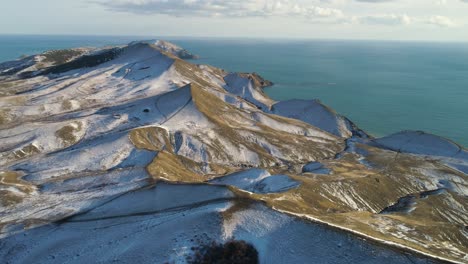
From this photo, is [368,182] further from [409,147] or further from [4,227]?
[4,227]

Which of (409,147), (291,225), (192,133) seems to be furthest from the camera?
(409,147)

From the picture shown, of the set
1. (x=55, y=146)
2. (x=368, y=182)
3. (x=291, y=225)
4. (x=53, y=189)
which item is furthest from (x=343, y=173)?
(x=55, y=146)

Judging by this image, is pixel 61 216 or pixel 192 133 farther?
pixel 192 133

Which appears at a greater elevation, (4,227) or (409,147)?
(4,227)

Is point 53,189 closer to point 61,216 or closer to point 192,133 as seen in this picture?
point 61,216

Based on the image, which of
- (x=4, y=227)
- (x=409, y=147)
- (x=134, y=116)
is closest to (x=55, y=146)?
(x=134, y=116)

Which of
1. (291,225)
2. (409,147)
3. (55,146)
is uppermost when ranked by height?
(291,225)

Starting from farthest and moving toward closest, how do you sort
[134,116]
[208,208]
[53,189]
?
1. [134,116]
2. [53,189]
3. [208,208]
